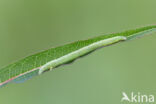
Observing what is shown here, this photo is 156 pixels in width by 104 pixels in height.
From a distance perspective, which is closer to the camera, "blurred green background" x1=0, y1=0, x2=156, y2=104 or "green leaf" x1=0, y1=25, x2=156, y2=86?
"green leaf" x1=0, y1=25, x2=156, y2=86

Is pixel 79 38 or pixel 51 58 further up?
pixel 79 38

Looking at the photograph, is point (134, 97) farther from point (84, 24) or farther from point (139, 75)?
point (84, 24)

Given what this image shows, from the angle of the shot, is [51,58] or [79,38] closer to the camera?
[51,58]

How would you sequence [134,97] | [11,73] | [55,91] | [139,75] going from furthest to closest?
[139,75]
[55,91]
[134,97]
[11,73]

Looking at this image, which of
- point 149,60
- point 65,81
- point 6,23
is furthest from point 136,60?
point 6,23

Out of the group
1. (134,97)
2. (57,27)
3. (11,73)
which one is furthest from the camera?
(57,27)
